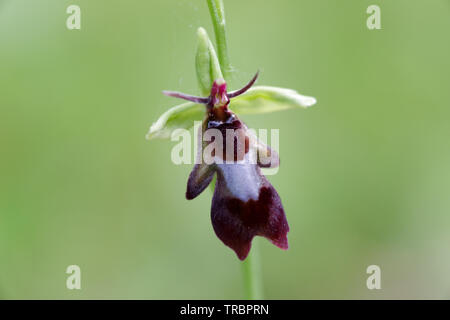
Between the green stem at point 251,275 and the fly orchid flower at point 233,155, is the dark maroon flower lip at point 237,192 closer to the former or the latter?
the fly orchid flower at point 233,155

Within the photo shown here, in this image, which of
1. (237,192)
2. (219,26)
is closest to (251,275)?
(237,192)

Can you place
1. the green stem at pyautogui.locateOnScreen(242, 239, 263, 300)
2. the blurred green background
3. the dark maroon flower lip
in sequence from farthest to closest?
the blurred green background, the green stem at pyautogui.locateOnScreen(242, 239, 263, 300), the dark maroon flower lip

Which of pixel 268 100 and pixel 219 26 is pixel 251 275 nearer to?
pixel 268 100

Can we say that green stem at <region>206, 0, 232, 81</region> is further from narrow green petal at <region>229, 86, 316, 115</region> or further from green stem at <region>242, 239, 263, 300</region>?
green stem at <region>242, 239, 263, 300</region>

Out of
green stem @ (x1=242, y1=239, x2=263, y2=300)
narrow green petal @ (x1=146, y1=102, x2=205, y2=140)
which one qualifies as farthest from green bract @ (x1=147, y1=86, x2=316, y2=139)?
green stem @ (x1=242, y1=239, x2=263, y2=300)

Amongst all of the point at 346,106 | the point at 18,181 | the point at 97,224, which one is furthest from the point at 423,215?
the point at 18,181

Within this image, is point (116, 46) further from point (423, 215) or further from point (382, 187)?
point (423, 215)

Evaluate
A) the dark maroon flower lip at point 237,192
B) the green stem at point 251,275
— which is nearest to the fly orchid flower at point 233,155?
the dark maroon flower lip at point 237,192
